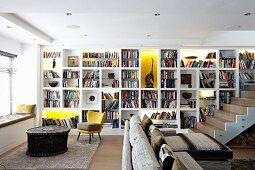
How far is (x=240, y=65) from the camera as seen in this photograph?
654cm

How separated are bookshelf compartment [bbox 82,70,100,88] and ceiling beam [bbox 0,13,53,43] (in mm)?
1358

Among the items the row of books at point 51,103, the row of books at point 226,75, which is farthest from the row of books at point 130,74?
the row of books at point 226,75

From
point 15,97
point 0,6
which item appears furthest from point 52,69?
point 0,6

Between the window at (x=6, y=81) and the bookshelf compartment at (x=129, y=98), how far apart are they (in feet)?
10.1

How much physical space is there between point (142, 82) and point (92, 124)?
2090 mm

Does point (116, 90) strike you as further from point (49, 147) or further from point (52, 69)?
point (49, 147)

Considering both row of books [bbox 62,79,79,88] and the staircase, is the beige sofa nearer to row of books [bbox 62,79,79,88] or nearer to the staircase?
the staircase

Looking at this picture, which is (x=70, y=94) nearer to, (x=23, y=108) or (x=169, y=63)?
(x=23, y=108)

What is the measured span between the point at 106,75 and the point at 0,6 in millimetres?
3760

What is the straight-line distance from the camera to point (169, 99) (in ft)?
21.8

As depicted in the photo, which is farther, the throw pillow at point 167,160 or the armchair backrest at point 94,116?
the armchair backrest at point 94,116

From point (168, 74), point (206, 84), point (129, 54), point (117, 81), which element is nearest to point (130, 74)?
point (117, 81)

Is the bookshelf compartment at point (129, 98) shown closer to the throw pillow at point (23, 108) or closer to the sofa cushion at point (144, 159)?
the throw pillow at point (23, 108)

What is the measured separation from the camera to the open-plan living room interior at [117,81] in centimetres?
476
